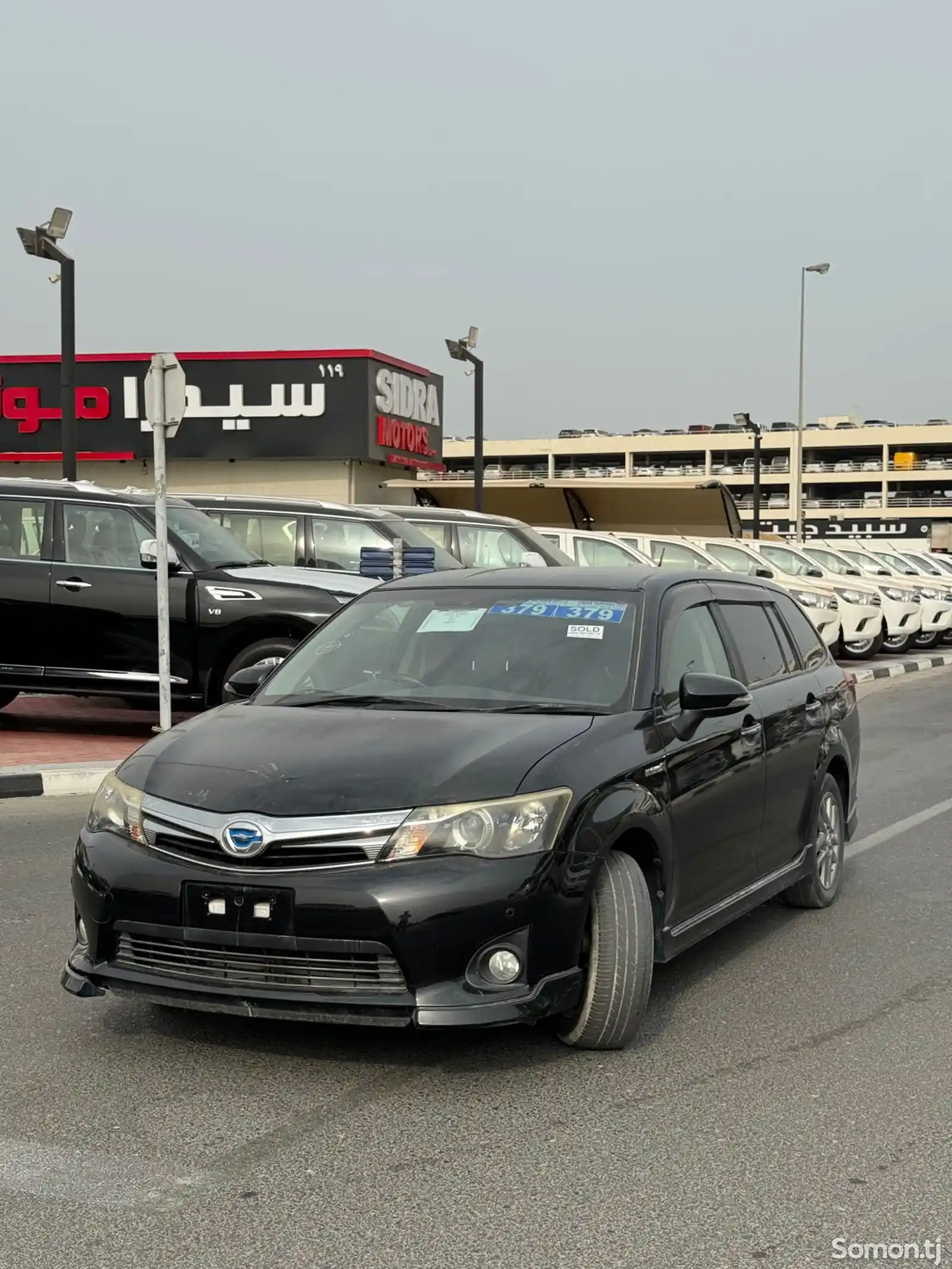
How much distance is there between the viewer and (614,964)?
435 centimetres

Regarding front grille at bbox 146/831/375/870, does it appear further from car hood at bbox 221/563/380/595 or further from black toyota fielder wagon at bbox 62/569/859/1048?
car hood at bbox 221/563/380/595

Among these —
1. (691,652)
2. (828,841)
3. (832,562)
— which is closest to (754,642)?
(691,652)

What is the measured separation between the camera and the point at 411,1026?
463 centimetres

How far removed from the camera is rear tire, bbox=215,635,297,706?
11602 mm

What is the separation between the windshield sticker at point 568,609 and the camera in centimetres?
536

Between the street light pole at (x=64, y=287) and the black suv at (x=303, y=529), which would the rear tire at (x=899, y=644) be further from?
the street light pole at (x=64, y=287)

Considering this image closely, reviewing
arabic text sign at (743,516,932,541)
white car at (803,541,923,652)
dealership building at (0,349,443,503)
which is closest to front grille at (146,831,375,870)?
white car at (803,541,923,652)

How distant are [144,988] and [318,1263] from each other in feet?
4.34

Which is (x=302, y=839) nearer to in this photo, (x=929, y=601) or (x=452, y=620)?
(x=452, y=620)

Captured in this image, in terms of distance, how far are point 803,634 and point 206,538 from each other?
21.1 ft

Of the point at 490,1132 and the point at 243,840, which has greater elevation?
the point at 243,840

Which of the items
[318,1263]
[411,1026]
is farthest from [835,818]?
[318,1263]

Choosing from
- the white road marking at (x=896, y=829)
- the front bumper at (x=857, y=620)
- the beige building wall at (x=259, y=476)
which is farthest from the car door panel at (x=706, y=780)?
the beige building wall at (x=259, y=476)

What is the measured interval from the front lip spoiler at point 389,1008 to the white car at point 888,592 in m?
19.2
